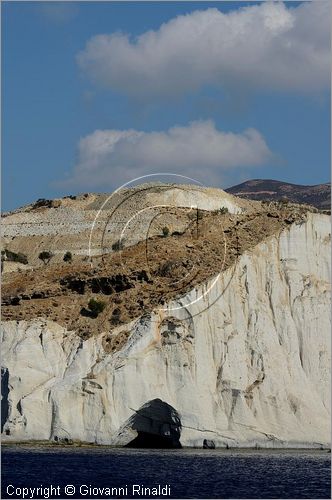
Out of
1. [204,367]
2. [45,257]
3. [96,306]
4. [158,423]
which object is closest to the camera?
[204,367]

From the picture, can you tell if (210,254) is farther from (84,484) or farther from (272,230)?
(84,484)

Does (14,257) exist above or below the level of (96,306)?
above

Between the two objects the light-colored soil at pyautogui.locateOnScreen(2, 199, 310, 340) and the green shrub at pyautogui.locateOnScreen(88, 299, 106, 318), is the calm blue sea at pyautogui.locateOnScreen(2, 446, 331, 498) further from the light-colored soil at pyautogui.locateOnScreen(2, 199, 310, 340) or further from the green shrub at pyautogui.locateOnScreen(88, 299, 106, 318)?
the green shrub at pyautogui.locateOnScreen(88, 299, 106, 318)

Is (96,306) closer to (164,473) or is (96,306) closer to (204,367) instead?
(204,367)

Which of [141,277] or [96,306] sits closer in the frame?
[96,306]

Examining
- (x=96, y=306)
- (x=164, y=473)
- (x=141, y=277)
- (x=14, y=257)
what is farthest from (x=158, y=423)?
(x=14, y=257)

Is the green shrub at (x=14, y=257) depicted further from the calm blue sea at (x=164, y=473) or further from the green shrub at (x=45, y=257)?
the calm blue sea at (x=164, y=473)
